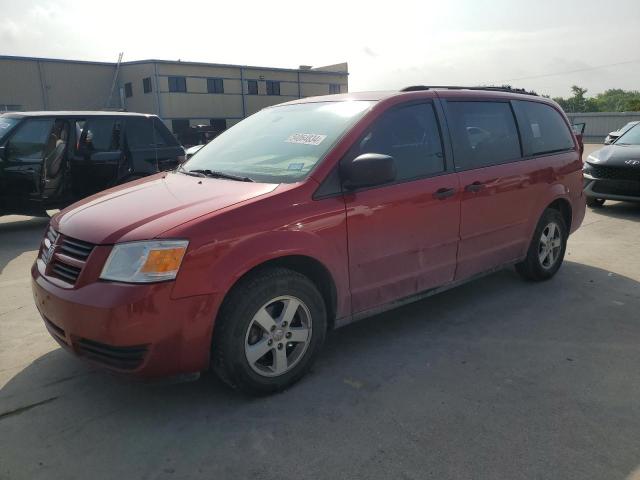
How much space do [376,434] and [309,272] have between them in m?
1.01

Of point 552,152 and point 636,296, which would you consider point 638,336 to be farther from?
point 552,152

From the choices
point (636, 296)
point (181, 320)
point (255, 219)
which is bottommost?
point (636, 296)

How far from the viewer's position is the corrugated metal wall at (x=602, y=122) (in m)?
32.0

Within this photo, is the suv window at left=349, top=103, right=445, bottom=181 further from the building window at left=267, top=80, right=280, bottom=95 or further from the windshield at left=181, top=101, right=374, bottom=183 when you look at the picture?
the building window at left=267, top=80, right=280, bottom=95

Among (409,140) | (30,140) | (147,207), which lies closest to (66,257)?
(147,207)

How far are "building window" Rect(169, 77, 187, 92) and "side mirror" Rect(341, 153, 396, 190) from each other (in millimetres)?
37464

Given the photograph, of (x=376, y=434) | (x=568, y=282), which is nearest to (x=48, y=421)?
(x=376, y=434)

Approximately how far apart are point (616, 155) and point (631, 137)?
0.91 metres

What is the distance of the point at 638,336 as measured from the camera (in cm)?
381

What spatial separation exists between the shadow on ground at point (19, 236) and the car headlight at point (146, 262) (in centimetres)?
393

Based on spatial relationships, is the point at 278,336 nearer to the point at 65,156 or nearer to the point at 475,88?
the point at 475,88

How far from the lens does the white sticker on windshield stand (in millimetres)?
3403

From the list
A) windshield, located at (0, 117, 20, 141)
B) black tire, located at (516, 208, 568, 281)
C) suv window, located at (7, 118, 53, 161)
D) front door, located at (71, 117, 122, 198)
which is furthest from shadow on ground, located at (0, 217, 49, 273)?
black tire, located at (516, 208, 568, 281)

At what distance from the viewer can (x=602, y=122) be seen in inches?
1287
